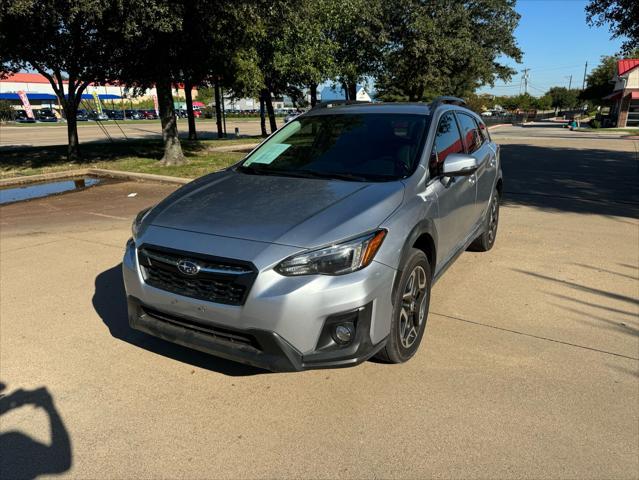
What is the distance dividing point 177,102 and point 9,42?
3150 inches

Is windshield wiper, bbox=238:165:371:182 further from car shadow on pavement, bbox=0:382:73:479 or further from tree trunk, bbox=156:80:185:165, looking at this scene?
tree trunk, bbox=156:80:185:165

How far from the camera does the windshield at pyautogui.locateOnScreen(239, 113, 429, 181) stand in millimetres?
3607

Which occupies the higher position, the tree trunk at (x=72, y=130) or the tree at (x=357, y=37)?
the tree at (x=357, y=37)

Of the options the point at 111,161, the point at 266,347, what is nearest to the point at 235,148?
the point at 111,161

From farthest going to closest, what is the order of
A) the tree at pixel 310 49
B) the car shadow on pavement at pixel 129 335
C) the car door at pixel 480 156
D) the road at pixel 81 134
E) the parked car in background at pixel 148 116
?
1. the parked car in background at pixel 148 116
2. the road at pixel 81 134
3. the tree at pixel 310 49
4. the car door at pixel 480 156
5. the car shadow on pavement at pixel 129 335

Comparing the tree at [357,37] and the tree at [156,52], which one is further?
the tree at [357,37]

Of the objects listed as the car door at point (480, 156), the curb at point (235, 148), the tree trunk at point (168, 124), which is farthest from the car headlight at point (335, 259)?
the curb at point (235, 148)

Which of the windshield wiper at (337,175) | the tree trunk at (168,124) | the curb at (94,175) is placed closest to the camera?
the windshield wiper at (337,175)

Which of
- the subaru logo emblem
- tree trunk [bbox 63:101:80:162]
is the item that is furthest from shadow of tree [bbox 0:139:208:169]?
the subaru logo emblem

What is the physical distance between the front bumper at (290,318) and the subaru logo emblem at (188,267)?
0.47ft

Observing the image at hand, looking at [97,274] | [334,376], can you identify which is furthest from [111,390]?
[97,274]

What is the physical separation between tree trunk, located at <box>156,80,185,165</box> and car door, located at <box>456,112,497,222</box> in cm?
974

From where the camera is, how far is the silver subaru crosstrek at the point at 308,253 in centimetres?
258

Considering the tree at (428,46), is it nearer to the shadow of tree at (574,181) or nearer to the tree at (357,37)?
the tree at (357,37)
